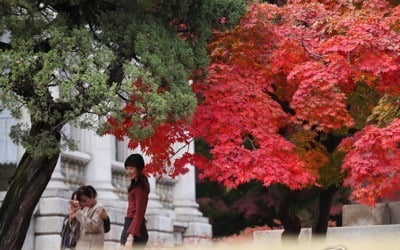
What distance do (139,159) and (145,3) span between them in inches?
→ 79.6

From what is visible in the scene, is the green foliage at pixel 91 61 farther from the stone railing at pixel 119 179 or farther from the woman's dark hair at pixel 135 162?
the stone railing at pixel 119 179

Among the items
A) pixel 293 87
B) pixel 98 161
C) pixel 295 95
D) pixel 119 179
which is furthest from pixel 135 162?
pixel 119 179

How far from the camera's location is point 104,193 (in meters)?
25.1

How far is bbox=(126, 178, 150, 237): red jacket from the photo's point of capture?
1424cm

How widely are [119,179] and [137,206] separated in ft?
41.7

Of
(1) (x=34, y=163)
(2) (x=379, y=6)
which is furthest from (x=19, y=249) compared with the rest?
(2) (x=379, y=6)

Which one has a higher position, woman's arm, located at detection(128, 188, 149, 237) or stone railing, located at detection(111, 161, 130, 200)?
stone railing, located at detection(111, 161, 130, 200)

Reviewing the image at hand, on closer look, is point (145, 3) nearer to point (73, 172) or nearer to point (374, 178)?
Result: point (374, 178)

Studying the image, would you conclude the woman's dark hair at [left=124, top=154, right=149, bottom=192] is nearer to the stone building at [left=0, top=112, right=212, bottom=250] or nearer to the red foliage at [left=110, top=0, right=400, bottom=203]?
the red foliage at [left=110, top=0, right=400, bottom=203]

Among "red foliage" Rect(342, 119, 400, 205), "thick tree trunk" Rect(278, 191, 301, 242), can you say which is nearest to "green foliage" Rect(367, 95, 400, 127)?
"red foliage" Rect(342, 119, 400, 205)

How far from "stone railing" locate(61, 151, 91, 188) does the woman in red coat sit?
9.32m

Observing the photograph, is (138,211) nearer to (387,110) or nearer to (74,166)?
(387,110)

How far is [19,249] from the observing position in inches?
600

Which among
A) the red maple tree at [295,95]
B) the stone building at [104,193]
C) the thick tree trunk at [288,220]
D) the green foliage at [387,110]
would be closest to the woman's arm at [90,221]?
the red maple tree at [295,95]
